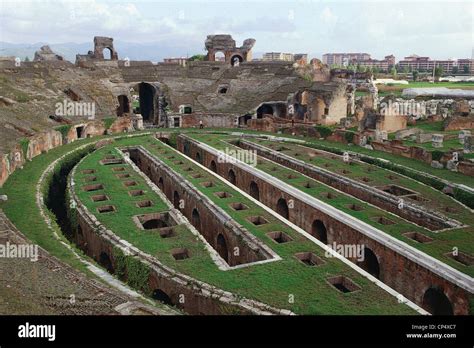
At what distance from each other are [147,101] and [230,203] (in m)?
33.9

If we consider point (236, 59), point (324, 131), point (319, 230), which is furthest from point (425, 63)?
point (319, 230)

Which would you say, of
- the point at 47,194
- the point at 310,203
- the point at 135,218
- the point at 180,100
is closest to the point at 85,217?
the point at 135,218

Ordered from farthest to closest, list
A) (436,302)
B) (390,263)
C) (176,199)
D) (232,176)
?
(232,176) → (176,199) → (390,263) → (436,302)

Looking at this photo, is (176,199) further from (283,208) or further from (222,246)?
(222,246)

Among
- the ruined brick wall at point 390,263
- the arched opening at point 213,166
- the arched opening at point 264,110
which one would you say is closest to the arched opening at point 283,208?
the ruined brick wall at point 390,263

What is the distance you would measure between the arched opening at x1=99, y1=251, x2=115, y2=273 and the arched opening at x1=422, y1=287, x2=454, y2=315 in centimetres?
1002

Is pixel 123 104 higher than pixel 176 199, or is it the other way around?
pixel 123 104

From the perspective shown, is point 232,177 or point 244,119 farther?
point 244,119

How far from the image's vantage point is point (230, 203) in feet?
65.4

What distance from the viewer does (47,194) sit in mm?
22656

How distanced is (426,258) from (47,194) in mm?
16970

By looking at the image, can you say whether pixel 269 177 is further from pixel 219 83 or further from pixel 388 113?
pixel 219 83

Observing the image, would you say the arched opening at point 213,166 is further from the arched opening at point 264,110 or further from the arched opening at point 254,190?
the arched opening at point 264,110

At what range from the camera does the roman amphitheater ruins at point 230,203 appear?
41.1 feet
